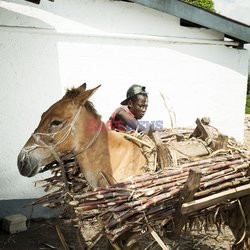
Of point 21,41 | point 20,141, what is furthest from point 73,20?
point 20,141

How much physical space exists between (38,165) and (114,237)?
3.71ft

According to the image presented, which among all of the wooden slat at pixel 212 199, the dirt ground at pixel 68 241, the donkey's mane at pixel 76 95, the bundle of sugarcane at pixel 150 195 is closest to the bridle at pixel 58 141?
the donkey's mane at pixel 76 95

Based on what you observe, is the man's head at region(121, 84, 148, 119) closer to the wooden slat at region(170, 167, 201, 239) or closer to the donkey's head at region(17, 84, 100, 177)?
the donkey's head at region(17, 84, 100, 177)

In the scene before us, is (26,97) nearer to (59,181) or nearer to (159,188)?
(59,181)

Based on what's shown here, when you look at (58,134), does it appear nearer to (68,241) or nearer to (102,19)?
(68,241)

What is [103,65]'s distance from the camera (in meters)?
6.23

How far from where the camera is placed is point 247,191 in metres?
3.20

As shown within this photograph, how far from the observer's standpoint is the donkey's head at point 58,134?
11.4ft

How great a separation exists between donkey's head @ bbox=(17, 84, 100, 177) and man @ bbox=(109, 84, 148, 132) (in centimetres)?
110

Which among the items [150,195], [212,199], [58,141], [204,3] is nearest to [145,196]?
[150,195]

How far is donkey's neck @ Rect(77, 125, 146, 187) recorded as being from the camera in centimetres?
356

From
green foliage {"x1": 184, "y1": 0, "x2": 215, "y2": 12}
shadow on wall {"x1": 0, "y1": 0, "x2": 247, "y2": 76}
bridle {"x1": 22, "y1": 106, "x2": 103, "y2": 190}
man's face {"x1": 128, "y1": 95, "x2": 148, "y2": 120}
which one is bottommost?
bridle {"x1": 22, "y1": 106, "x2": 103, "y2": 190}

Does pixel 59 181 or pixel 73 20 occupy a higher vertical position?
pixel 73 20

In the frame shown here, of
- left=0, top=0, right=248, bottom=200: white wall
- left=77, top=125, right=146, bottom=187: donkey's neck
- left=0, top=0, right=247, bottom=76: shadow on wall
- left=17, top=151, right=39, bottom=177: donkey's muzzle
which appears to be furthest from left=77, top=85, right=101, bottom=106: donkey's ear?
left=0, top=0, right=247, bottom=76: shadow on wall
